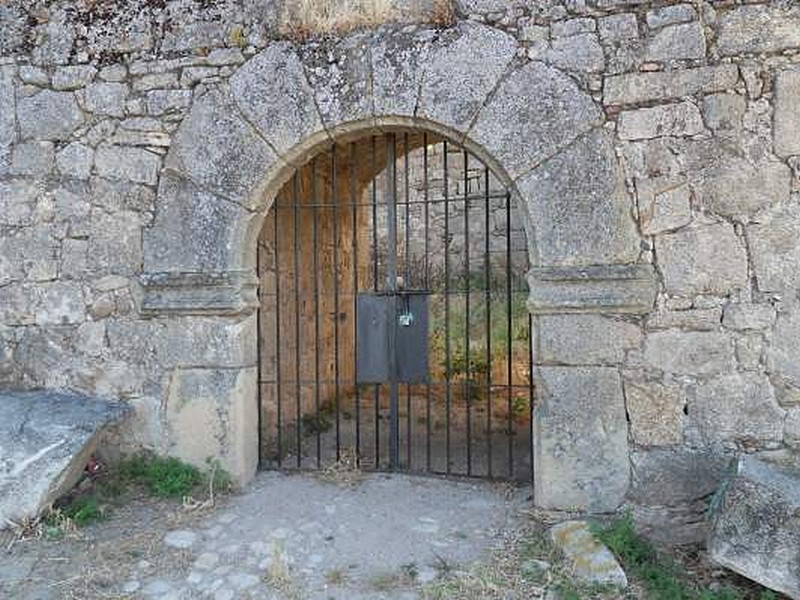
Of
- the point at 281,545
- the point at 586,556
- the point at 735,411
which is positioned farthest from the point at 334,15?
the point at 586,556

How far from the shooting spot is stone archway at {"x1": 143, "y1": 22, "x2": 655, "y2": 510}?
3.27 m

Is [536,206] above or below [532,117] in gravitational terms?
below

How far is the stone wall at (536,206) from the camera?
312cm

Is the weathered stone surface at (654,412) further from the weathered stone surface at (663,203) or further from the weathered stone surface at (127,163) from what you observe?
the weathered stone surface at (127,163)

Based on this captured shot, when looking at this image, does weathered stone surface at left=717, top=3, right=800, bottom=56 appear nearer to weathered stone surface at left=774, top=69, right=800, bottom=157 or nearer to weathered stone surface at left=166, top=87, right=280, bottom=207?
weathered stone surface at left=774, top=69, right=800, bottom=157

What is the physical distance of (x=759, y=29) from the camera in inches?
122

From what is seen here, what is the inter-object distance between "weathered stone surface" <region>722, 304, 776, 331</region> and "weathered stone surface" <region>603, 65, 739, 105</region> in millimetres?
1002

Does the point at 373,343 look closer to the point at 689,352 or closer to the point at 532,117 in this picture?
the point at 532,117

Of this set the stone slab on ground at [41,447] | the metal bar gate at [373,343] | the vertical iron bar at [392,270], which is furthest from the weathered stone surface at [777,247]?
the stone slab on ground at [41,447]

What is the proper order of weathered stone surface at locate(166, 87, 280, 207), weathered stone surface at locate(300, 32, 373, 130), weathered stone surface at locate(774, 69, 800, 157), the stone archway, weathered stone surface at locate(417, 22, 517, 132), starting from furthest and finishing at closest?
weathered stone surface at locate(166, 87, 280, 207), weathered stone surface at locate(300, 32, 373, 130), weathered stone surface at locate(417, 22, 517, 132), the stone archway, weathered stone surface at locate(774, 69, 800, 157)

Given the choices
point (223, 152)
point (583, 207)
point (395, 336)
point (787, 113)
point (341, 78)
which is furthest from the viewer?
point (395, 336)

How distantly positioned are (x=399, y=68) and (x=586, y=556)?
2.47m

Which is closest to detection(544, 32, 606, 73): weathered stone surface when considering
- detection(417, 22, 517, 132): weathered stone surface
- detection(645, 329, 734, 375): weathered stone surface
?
detection(417, 22, 517, 132): weathered stone surface

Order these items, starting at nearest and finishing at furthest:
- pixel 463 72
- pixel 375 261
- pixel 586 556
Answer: pixel 586 556 < pixel 463 72 < pixel 375 261
